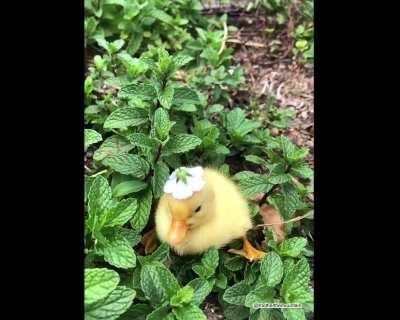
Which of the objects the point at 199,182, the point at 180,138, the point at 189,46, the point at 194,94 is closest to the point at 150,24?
the point at 189,46

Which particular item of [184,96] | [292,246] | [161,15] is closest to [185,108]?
[184,96]

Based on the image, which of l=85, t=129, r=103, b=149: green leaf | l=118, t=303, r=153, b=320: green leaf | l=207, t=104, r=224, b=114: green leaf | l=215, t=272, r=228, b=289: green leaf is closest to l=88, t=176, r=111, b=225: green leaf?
l=85, t=129, r=103, b=149: green leaf

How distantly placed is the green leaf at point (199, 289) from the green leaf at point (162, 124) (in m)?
0.35

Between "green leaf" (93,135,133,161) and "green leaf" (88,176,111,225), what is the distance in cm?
23

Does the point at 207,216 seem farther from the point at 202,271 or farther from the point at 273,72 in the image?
the point at 273,72

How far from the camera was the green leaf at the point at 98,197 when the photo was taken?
133 cm

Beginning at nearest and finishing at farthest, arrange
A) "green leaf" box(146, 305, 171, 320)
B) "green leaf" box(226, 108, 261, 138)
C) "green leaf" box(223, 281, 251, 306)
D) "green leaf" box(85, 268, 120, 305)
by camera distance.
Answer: "green leaf" box(85, 268, 120, 305) → "green leaf" box(146, 305, 171, 320) → "green leaf" box(223, 281, 251, 306) → "green leaf" box(226, 108, 261, 138)

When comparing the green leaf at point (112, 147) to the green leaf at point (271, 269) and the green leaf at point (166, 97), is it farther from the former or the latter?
the green leaf at point (271, 269)

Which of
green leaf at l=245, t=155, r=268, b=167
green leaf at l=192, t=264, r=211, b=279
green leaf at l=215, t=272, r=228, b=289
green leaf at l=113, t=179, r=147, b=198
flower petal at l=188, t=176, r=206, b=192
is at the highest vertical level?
green leaf at l=245, t=155, r=268, b=167

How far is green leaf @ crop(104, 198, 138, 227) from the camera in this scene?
134cm

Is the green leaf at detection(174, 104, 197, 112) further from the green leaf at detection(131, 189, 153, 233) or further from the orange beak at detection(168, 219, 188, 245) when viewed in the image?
the orange beak at detection(168, 219, 188, 245)

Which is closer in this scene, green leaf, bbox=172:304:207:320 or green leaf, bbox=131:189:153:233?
green leaf, bbox=172:304:207:320

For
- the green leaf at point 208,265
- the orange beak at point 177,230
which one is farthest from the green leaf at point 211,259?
the orange beak at point 177,230

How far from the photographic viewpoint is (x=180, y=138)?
1500 mm
